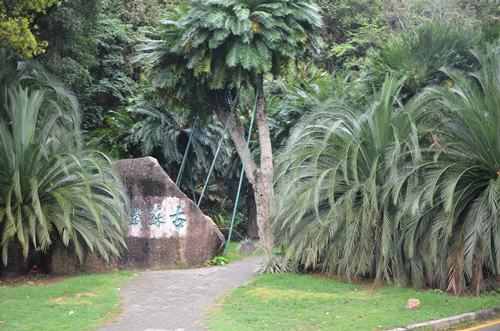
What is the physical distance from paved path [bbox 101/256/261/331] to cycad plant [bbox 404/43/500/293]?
4335 millimetres

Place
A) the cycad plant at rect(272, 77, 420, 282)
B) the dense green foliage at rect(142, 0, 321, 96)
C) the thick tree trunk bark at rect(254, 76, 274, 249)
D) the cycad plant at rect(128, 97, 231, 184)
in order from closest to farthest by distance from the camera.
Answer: the cycad plant at rect(272, 77, 420, 282), the dense green foliage at rect(142, 0, 321, 96), the thick tree trunk bark at rect(254, 76, 274, 249), the cycad plant at rect(128, 97, 231, 184)

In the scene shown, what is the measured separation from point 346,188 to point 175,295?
15.0ft

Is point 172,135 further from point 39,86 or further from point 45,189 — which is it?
point 45,189

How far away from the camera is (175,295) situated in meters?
10.2

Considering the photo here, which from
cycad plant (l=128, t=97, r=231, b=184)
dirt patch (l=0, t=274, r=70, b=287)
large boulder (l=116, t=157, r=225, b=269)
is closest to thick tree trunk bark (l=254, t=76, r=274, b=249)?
large boulder (l=116, t=157, r=225, b=269)

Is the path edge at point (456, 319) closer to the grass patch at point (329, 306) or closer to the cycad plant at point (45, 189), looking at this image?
the grass patch at point (329, 306)

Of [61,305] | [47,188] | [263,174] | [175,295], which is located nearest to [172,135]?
[263,174]

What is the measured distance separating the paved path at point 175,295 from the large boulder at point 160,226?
2.00ft

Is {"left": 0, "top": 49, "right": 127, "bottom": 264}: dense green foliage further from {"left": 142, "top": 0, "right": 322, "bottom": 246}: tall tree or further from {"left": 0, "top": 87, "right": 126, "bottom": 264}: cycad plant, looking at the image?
{"left": 142, "top": 0, "right": 322, "bottom": 246}: tall tree

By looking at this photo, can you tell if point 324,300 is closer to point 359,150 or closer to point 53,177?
point 359,150

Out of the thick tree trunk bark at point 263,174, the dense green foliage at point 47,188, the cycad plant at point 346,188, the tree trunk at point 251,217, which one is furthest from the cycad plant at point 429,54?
the tree trunk at point 251,217

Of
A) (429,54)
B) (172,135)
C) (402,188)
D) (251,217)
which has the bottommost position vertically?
(251,217)

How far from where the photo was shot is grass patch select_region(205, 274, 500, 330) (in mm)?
7609

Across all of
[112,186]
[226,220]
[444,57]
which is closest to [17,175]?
[112,186]
